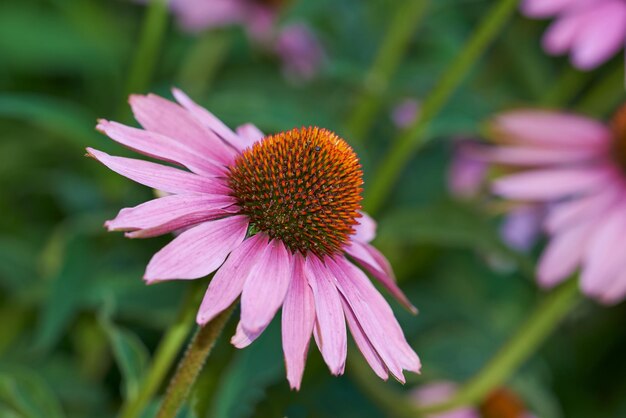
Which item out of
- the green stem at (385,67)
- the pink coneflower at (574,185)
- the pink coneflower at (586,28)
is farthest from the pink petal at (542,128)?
the green stem at (385,67)

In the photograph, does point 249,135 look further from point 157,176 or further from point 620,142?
point 620,142

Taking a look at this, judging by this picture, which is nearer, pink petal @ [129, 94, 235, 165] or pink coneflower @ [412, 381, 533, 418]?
pink petal @ [129, 94, 235, 165]

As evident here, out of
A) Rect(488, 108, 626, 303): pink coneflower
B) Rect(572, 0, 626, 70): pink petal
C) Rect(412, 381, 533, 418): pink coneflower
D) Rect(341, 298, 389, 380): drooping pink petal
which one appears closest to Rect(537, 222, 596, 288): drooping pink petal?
Rect(488, 108, 626, 303): pink coneflower

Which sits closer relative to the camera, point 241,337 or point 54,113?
point 241,337

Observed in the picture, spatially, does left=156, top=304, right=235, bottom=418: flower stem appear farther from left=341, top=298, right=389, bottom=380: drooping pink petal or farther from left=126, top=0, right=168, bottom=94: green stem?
left=126, top=0, right=168, bottom=94: green stem

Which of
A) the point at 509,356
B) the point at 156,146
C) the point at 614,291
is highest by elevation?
the point at 156,146

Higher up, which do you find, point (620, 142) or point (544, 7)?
point (544, 7)

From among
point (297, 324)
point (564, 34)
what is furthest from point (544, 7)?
point (297, 324)

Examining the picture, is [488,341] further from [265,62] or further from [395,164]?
[265,62]
